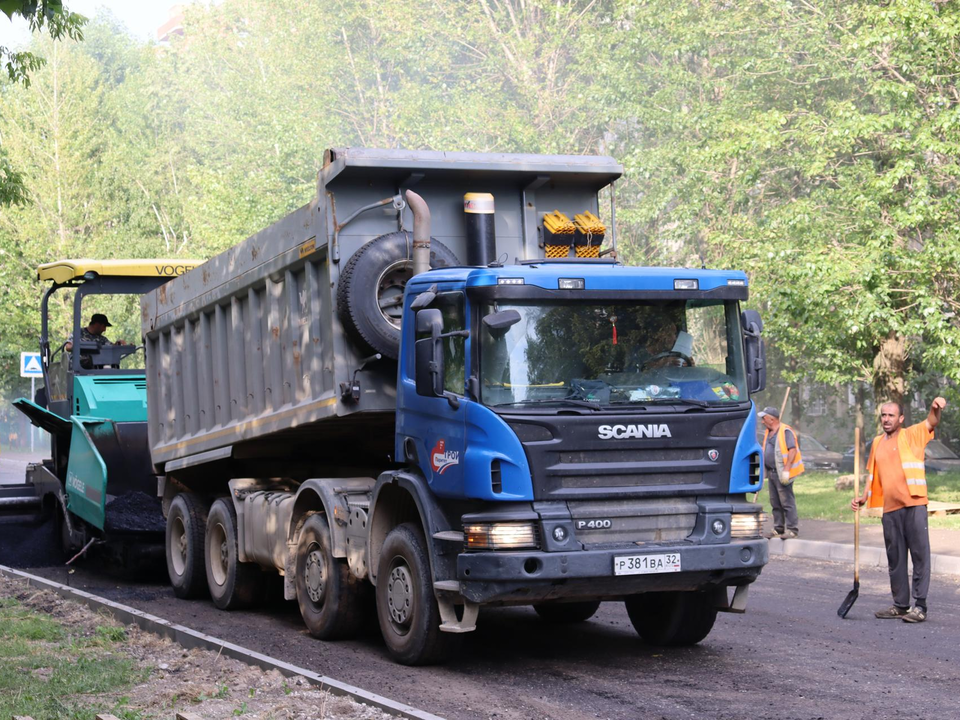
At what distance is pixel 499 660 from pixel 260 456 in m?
3.66

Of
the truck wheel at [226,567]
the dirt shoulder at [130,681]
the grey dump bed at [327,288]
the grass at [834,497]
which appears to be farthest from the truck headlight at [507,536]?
the grass at [834,497]

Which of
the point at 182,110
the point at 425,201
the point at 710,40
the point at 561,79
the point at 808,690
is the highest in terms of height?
the point at 182,110

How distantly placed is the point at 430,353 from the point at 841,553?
852 centimetres

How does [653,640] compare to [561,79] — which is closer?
[653,640]

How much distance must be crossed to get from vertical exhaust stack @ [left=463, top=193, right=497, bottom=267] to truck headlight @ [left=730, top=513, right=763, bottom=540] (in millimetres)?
2722

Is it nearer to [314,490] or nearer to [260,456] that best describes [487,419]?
[314,490]

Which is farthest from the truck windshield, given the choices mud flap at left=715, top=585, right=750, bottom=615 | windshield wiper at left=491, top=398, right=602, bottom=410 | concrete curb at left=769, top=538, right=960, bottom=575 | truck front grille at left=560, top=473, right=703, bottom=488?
concrete curb at left=769, top=538, right=960, bottom=575

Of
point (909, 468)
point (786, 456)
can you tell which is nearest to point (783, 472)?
point (786, 456)

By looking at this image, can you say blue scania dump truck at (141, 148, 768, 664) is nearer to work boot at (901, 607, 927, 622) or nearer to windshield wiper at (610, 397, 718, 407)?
windshield wiper at (610, 397, 718, 407)

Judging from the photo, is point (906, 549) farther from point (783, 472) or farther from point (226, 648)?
point (783, 472)

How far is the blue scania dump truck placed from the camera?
297 inches

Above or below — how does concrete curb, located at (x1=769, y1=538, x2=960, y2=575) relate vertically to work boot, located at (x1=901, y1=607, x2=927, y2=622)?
above

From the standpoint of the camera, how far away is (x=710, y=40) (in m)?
30.0

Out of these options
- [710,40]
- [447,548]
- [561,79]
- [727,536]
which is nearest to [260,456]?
Answer: [447,548]
